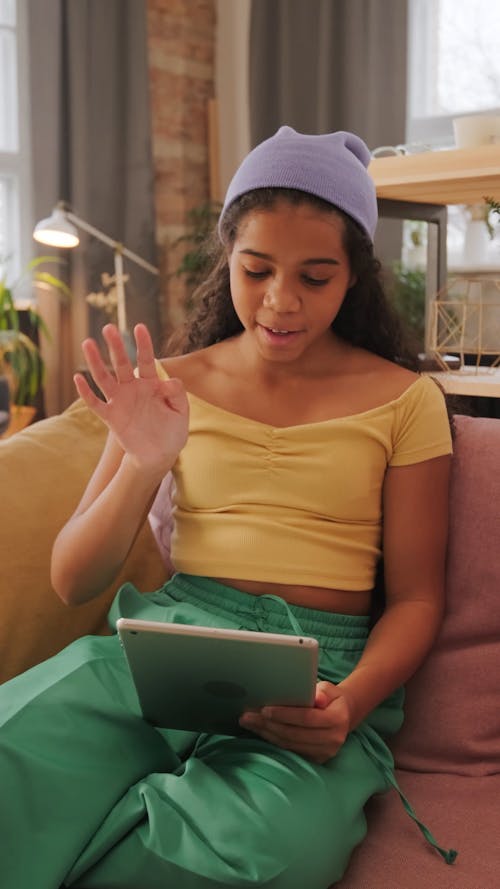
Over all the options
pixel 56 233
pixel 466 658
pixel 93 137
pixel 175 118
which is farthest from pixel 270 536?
pixel 175 118

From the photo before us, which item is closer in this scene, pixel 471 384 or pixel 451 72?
pixel 471 384

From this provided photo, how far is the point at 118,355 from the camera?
1151 millimetres

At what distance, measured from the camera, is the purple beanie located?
124 centimetres

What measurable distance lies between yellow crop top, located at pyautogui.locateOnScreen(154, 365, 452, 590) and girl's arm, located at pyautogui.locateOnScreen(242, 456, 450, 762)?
24 millimetres

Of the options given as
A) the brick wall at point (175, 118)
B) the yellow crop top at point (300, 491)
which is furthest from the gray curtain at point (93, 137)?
the yellow crop top at point (300, 491)

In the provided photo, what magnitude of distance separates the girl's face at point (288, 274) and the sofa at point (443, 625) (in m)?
0.27

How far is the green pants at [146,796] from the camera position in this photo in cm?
92

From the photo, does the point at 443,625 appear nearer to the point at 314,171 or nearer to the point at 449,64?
the point at 314,171

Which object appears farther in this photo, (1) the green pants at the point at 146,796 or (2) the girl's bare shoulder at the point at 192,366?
(2) the girl's bare shoulder at the point at 192,366

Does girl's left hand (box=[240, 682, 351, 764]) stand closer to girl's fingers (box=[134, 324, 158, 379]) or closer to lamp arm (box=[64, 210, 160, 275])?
girl's fingers (box=[134, 324, 158, 379])

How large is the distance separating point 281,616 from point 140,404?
0.30 m

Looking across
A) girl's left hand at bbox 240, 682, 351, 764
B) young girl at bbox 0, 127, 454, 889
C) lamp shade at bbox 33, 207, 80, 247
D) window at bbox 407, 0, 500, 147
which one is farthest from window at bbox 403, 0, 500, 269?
girl's left hand at bbox 240, 682, 351, 764

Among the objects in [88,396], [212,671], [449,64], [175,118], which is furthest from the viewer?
[175,118]

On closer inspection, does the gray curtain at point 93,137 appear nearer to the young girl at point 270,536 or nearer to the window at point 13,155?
the window at point 13,155
